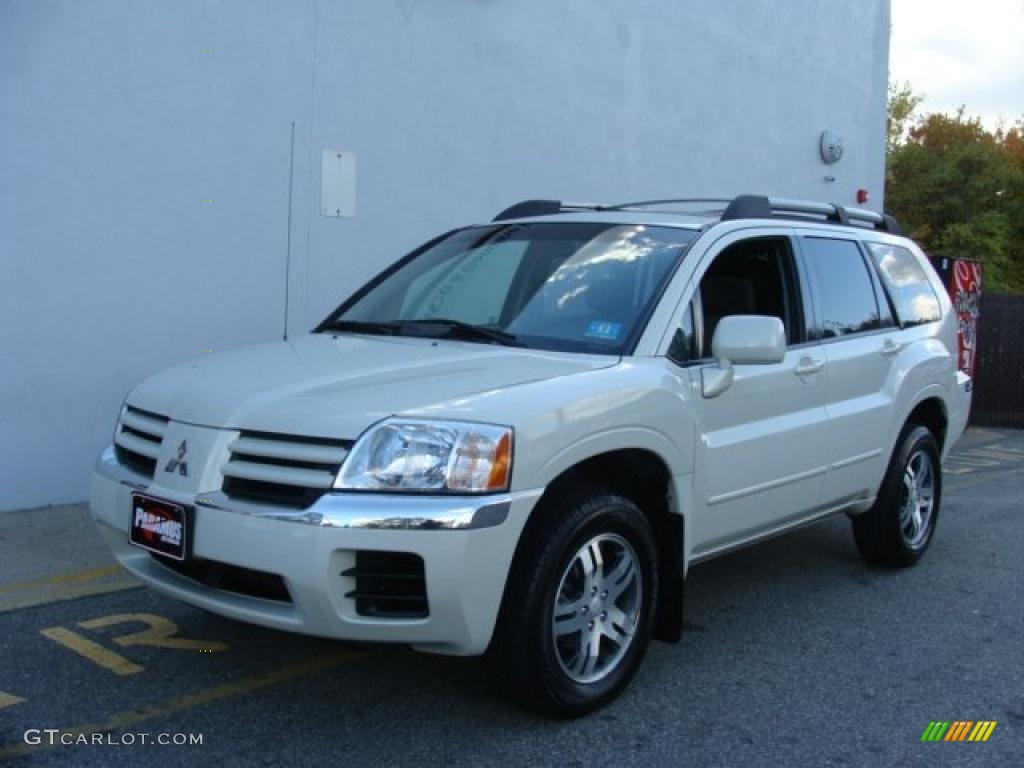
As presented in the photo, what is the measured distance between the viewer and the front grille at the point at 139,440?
382 cm

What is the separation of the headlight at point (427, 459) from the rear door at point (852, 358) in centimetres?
223

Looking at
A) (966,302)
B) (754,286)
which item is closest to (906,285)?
(754,286)

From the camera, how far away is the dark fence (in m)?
14.3

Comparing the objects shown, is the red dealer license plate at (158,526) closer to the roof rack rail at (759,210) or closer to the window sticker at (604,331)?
the window sticker at (604,331)

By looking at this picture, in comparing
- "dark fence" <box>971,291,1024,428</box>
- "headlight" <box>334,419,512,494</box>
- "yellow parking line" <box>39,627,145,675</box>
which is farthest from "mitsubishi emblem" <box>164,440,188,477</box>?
"dark fence" <box>971,291,1024,428</box>

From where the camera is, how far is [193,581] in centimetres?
365

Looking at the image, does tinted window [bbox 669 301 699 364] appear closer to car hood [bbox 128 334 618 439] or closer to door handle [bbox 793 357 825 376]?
car hood [bbox 128 334 618 439]

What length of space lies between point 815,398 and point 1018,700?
4.83 ft

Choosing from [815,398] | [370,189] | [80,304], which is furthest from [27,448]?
[815,398]

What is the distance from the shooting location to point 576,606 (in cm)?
376

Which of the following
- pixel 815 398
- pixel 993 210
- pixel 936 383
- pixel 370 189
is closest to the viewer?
pixel 815 398

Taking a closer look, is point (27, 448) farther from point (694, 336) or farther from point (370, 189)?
point (694, 336)

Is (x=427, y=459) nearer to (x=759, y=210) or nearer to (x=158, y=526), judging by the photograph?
(x=158, y=526)

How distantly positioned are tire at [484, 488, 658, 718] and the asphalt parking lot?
0.16 metres
